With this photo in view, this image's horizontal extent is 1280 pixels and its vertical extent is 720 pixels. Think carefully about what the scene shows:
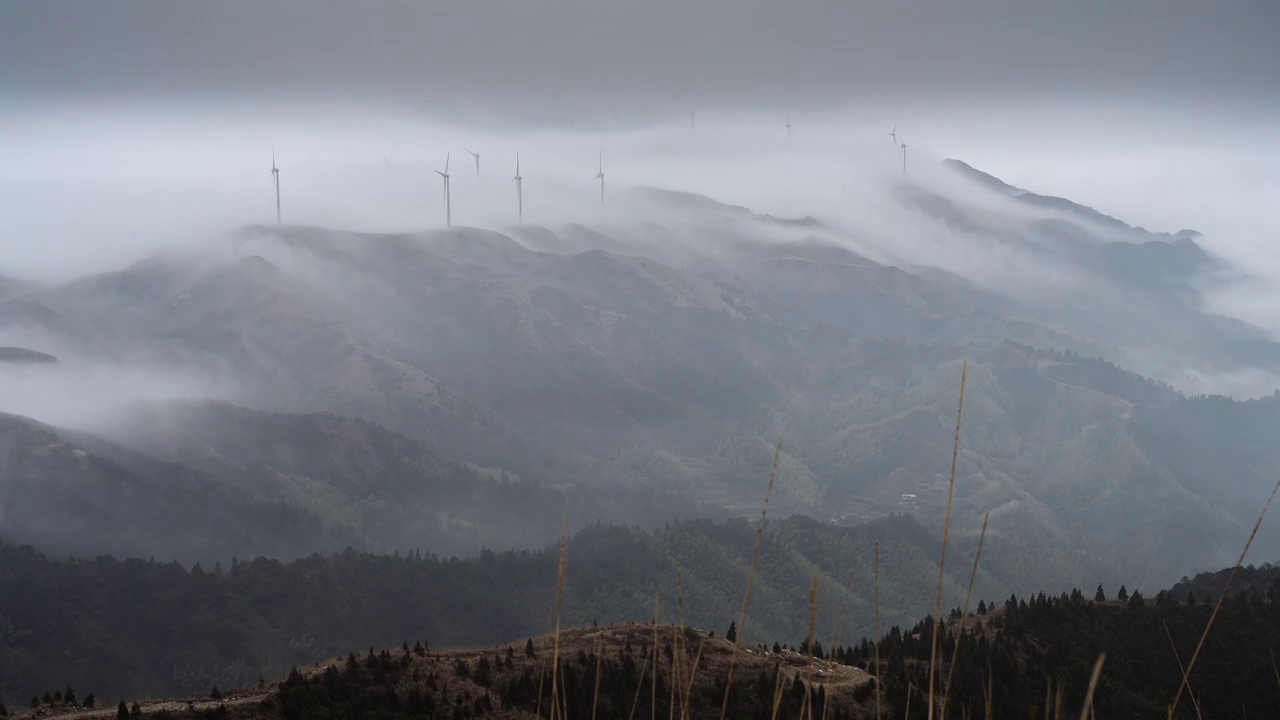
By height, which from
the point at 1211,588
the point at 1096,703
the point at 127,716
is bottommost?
the point at 1211,588

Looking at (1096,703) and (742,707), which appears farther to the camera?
(1096,703)

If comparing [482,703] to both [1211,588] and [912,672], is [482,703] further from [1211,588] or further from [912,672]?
[1211,588]

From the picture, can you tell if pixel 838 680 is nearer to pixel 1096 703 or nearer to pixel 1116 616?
pixel 1096 703

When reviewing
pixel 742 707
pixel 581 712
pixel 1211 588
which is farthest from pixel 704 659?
pixel 1211 588

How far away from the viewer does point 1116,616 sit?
125 metres

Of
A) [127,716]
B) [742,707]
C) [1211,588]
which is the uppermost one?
[127,716]

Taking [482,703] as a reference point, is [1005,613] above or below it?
below

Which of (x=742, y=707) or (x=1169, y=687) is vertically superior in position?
(x=742, y=707)

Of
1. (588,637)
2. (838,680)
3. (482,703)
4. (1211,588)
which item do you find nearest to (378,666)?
(482,703)

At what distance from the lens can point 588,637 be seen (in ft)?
299

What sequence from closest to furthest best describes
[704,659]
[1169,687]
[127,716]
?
1. [127,716]
2. [704,659]
3. [1169,687]

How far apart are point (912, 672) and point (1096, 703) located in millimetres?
17270

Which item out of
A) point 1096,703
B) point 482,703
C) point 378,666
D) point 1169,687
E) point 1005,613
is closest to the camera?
point 482,703

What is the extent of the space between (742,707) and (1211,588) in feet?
416
